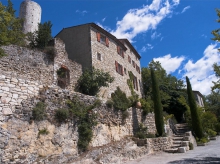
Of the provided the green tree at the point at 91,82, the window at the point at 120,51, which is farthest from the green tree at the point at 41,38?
the window at the point at 120,51

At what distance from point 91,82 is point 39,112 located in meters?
8.59

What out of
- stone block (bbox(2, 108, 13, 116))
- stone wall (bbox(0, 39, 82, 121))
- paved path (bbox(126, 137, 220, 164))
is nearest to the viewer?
stone block (bbox(2, 108, 13, 116))

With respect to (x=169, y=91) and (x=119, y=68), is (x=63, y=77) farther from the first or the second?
(x=169, y=91)

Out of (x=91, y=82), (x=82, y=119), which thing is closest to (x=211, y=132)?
(x=91, y=82)

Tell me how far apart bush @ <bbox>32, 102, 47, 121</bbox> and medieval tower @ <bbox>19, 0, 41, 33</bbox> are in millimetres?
17346

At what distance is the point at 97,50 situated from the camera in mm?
21219

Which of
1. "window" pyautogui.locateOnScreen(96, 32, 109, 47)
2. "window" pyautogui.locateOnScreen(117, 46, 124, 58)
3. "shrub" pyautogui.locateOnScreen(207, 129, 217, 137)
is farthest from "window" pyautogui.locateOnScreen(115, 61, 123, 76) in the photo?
"shrub" pyautogui.locateOnScreen(207, 129, 217, 137)

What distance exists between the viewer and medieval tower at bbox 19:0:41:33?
23.7 m

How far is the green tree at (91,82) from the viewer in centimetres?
1723

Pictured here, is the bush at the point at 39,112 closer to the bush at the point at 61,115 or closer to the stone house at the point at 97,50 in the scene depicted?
the bush at the point at 61,115

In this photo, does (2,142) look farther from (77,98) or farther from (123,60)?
(123,60)

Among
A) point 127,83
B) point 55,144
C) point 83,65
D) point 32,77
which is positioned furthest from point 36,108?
point 127,83

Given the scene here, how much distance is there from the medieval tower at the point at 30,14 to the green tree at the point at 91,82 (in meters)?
11.3

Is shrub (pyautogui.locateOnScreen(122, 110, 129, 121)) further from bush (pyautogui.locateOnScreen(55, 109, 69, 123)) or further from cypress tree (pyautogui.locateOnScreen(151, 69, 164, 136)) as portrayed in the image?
bush (pyautogui.locateOnScreen(55, 109, 69, 123))
